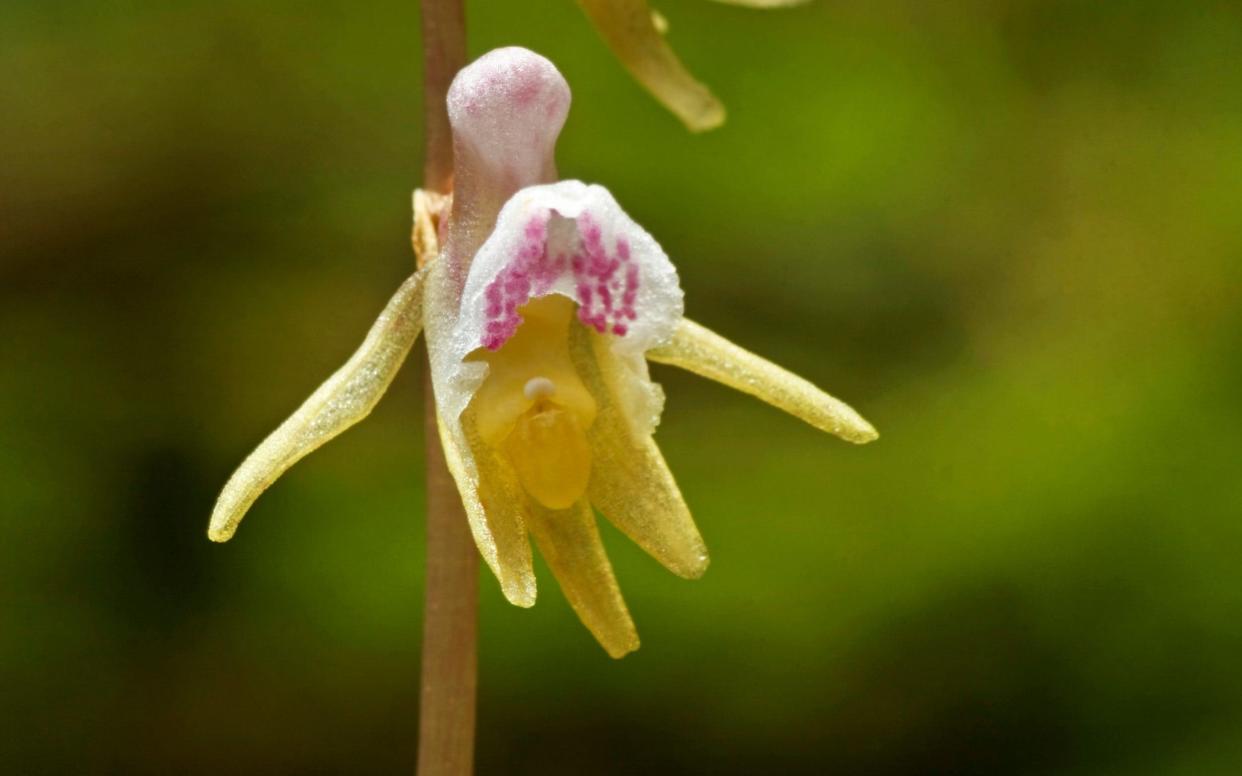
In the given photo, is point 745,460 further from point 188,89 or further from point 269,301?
point 188,89

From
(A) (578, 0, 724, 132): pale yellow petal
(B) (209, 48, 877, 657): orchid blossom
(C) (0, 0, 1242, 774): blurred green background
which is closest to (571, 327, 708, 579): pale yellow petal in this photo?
(B) (209, 48, 877, 657): orchid blossom

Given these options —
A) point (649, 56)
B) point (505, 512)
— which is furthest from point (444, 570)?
point (649, 56)

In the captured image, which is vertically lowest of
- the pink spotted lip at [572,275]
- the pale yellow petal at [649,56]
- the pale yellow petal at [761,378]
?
the pale yellow petal at [761,378]

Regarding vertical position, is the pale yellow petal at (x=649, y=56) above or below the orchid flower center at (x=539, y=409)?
above

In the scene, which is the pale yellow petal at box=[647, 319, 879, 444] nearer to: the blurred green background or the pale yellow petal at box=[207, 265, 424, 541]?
the pale yellow petal at box=[207, 265, 424, 541]

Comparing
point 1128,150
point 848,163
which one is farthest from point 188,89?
point 1128,150

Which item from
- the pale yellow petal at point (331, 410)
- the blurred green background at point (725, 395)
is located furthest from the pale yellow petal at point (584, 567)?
the blurred green background at point (725, 395)

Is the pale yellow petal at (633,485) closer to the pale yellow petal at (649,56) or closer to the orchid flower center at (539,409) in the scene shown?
the orchid flower center at (539,409)

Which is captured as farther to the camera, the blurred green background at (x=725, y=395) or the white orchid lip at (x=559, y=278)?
the blurred green background at (x=725, y=395)
